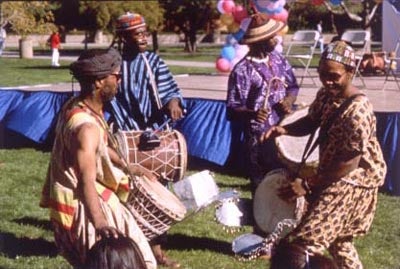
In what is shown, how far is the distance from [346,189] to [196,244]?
241cm

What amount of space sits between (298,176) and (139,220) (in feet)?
3.05

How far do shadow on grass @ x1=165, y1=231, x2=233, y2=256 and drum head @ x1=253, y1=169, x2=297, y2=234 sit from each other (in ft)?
2.33

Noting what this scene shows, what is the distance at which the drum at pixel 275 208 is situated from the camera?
527 centimetres

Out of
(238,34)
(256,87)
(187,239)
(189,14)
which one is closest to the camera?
(256,87)

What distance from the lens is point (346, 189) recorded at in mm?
4363

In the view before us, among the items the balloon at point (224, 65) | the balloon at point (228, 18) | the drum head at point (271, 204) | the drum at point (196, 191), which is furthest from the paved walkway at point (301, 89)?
the drum at point (196, 191)

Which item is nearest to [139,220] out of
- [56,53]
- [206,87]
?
[206,87]

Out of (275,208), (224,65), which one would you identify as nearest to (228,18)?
(224,65)

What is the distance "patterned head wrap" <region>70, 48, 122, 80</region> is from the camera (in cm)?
408

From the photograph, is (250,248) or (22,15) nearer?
(250,248)

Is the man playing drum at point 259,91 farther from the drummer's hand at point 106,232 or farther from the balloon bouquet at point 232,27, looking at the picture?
the balloon bouquet at point 232,27

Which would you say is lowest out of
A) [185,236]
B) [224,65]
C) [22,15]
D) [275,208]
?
[224,65]

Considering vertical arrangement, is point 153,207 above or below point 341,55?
below

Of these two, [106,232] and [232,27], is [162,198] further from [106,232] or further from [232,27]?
[232,27]
